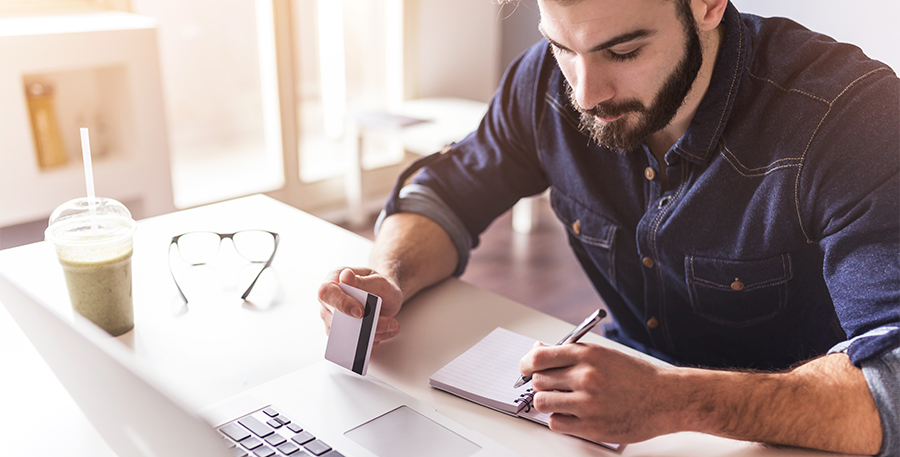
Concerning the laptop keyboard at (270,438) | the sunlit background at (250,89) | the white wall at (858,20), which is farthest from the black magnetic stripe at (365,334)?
the white wall at (858,20)

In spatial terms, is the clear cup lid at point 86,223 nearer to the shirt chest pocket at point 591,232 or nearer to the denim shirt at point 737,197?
the denim shirt at point 737,197

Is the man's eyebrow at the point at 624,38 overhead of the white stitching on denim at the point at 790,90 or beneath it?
overhead

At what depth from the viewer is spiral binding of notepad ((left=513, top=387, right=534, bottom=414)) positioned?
76 cm

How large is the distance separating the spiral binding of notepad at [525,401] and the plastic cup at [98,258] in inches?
20.0

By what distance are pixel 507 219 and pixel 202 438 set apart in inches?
120

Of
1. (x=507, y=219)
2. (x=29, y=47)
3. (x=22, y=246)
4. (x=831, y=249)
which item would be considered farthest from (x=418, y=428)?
(x=507, y=219)

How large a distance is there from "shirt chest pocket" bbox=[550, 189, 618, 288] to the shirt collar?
195 millimetres

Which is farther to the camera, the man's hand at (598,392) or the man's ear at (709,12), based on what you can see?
the man's ear at (709,12)

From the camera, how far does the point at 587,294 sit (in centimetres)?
264

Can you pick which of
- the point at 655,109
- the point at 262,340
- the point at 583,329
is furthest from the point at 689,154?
the point at 262,340

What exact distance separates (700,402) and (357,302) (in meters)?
0.39

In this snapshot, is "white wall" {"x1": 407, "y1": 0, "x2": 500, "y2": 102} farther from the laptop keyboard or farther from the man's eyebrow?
the laptop keyboard

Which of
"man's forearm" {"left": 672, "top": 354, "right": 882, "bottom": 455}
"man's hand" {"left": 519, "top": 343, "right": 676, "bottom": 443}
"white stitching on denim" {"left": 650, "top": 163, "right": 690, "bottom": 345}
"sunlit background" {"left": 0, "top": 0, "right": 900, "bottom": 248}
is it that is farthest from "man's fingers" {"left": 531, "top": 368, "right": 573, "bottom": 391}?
"sunlit background" {"left": 0, "top": 0, "right": 900, "bottom": 248}

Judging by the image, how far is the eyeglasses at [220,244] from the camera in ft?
3.70
